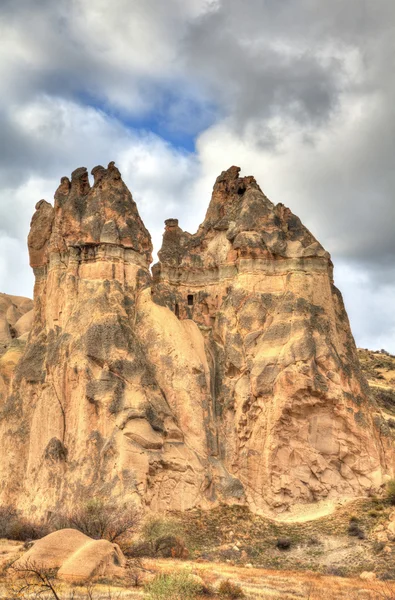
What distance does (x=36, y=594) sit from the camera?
43.9 ft

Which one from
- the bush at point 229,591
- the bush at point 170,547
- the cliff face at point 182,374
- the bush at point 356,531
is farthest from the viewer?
the cliff face at point 182,374

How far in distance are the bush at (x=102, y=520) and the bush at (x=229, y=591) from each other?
5422 millimetres

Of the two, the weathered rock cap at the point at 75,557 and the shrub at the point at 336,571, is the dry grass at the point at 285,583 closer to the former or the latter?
the shrub at the point at 336,571

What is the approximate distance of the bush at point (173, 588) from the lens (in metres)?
13.7

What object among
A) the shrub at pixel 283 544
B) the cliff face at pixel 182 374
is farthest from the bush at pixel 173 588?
the shrub at pixel 283 544

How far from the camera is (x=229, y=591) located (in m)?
15.5

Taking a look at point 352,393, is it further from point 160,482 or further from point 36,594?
point 36,594

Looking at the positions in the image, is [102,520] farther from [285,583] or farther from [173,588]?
[173,588]

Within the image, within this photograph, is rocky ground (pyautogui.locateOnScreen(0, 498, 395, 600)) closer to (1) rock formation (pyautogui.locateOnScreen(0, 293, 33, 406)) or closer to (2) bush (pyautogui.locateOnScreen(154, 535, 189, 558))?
(2) bush (pyautogui.locateOnScreen(154, 535, 189, 558))

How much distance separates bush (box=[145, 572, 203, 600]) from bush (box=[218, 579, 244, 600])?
1.90 ft

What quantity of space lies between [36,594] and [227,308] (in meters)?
18.2

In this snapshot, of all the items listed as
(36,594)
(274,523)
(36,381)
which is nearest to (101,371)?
(36,381)

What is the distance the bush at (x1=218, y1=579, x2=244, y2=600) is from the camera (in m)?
15.3

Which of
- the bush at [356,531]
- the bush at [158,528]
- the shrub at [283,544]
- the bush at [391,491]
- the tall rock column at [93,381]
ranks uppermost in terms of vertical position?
the tall rock column at [93,381]
